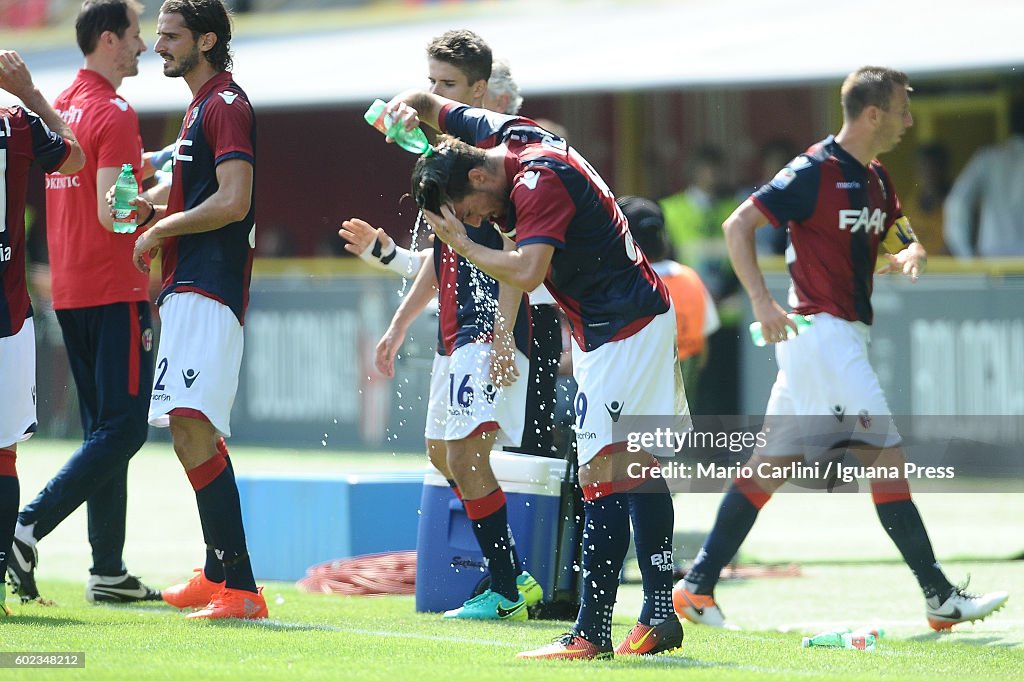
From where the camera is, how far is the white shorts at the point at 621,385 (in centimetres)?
596

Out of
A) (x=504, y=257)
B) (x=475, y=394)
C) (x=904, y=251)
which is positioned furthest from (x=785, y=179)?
(x=504, y=257)

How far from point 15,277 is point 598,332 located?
2396 millimetres

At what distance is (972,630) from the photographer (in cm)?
721

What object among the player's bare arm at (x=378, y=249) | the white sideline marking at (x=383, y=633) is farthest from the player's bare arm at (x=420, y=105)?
the white sideline marking at (x=383, y=633)

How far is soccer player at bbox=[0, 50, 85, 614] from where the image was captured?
6.64 meters

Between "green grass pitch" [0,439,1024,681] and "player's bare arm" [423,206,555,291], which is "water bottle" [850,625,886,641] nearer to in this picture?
"green grass pitch" [0,439,1024,681]

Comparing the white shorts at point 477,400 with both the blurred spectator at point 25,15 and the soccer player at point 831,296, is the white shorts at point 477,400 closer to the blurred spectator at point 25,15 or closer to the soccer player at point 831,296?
the soccer player at point 831,296

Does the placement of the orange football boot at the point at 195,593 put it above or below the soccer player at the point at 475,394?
below

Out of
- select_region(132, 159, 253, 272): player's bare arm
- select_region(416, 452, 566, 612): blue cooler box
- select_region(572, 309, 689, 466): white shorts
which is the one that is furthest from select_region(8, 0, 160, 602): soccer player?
select_region(572, 309, 689, 466): white shorts

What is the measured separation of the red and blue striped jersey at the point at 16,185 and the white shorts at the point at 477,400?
1751 millimetres

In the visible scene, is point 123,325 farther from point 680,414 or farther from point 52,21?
point 52,21

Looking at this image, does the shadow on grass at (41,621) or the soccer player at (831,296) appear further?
the soccer player at (831,296)

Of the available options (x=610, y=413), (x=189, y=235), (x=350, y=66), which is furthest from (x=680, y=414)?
(x=350, y=66)

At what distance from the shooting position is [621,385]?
19.6ft
